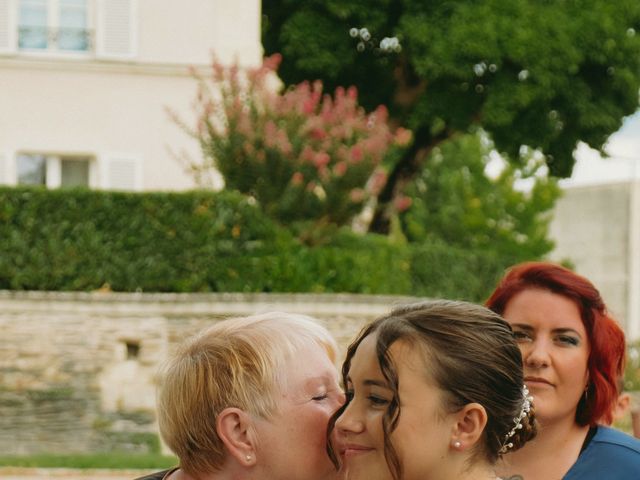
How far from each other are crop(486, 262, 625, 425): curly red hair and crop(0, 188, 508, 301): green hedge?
1140 cm

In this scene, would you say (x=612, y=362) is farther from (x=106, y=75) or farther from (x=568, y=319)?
(x=106, y=75)

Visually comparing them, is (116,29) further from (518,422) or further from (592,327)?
(518,422)

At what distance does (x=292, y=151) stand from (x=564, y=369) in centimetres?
1160

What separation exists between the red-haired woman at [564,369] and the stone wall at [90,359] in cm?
1072

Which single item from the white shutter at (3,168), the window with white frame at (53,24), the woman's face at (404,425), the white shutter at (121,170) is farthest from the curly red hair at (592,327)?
the window with white frame at (53,24)

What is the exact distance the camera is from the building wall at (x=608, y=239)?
37.6 meters

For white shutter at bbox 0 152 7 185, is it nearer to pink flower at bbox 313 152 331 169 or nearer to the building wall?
pink flower at bbox 313 152 331 169

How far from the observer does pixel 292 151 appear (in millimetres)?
14961

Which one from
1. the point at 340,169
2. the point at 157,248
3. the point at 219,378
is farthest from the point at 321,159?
the point at 219,378

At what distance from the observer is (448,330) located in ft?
8.31

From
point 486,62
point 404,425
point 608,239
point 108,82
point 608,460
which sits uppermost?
point 404,425

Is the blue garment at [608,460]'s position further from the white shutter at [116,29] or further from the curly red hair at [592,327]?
the white shutter at [116,29]

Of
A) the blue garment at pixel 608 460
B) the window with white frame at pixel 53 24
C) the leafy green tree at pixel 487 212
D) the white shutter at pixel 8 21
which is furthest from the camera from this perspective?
the leafy green tree at pixel 487 212

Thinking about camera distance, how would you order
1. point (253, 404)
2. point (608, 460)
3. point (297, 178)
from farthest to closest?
point (297, 178) < point (608, 460) < point (253, 404)
